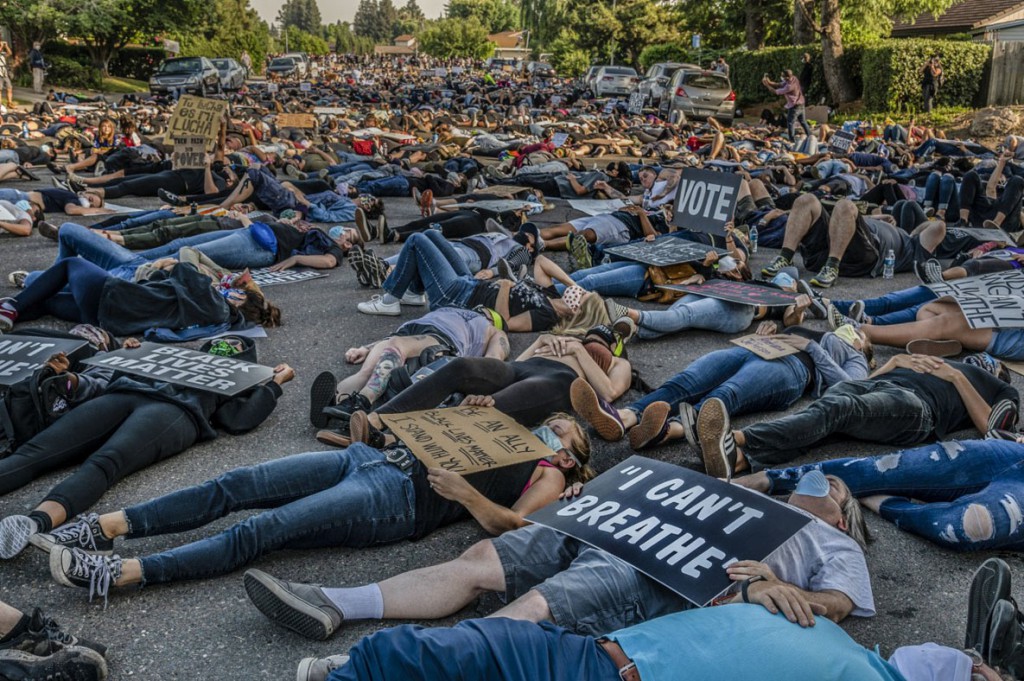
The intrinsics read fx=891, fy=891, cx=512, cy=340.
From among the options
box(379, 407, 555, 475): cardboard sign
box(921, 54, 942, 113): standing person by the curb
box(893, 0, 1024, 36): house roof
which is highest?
box(893, 0, 1024, 36): house roof

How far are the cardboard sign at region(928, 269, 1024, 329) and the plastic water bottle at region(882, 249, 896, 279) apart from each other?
2.25 m

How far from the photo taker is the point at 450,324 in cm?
562

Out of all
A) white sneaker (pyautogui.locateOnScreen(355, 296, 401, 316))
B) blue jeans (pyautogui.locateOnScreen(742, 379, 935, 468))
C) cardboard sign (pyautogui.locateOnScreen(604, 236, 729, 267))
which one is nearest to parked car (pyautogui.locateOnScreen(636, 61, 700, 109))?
cardboard sign (pyautogui.locateOnScreen(604, 236, 729, 267))

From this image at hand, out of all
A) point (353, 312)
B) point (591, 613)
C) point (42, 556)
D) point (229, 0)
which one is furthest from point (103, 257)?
point (229, 0)

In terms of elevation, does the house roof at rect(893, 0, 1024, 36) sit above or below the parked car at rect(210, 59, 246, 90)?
above

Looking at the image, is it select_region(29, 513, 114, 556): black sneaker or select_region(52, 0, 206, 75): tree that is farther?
select_region(52, 0, 206, 75): tree

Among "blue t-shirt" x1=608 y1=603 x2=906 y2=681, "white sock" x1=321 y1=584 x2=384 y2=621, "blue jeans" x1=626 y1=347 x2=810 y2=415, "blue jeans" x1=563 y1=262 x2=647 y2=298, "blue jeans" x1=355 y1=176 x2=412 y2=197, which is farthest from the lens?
"blue jeans" x1=355 y1=176 x2=412 y2=197

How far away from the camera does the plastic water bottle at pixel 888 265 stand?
857 centimetres

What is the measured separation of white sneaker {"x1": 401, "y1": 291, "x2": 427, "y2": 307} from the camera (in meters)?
7.26

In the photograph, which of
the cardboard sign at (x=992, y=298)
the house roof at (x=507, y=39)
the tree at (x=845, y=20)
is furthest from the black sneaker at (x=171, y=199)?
the house roof at (x=507, y=39)

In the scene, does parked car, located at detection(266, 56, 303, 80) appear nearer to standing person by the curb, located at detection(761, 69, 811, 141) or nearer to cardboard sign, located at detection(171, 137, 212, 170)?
standing person by the curb, located at detection(761, 69, 811, 141)

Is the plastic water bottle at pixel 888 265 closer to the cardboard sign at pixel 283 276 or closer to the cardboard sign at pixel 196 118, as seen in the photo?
the cardboard sign at pixel 283 276

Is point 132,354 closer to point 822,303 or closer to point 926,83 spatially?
point 822,303

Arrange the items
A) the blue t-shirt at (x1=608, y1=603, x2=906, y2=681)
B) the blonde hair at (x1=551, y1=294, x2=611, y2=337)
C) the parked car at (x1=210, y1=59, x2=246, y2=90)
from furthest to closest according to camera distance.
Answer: the parked car at (x1=210, y1=59, x2=246, y2=90) < the blonde hair at (x1=551, y1=294, x2=611, y2=337) < the blue t-shirt at (x1=608, y1=603, x2=906, y2=681)
